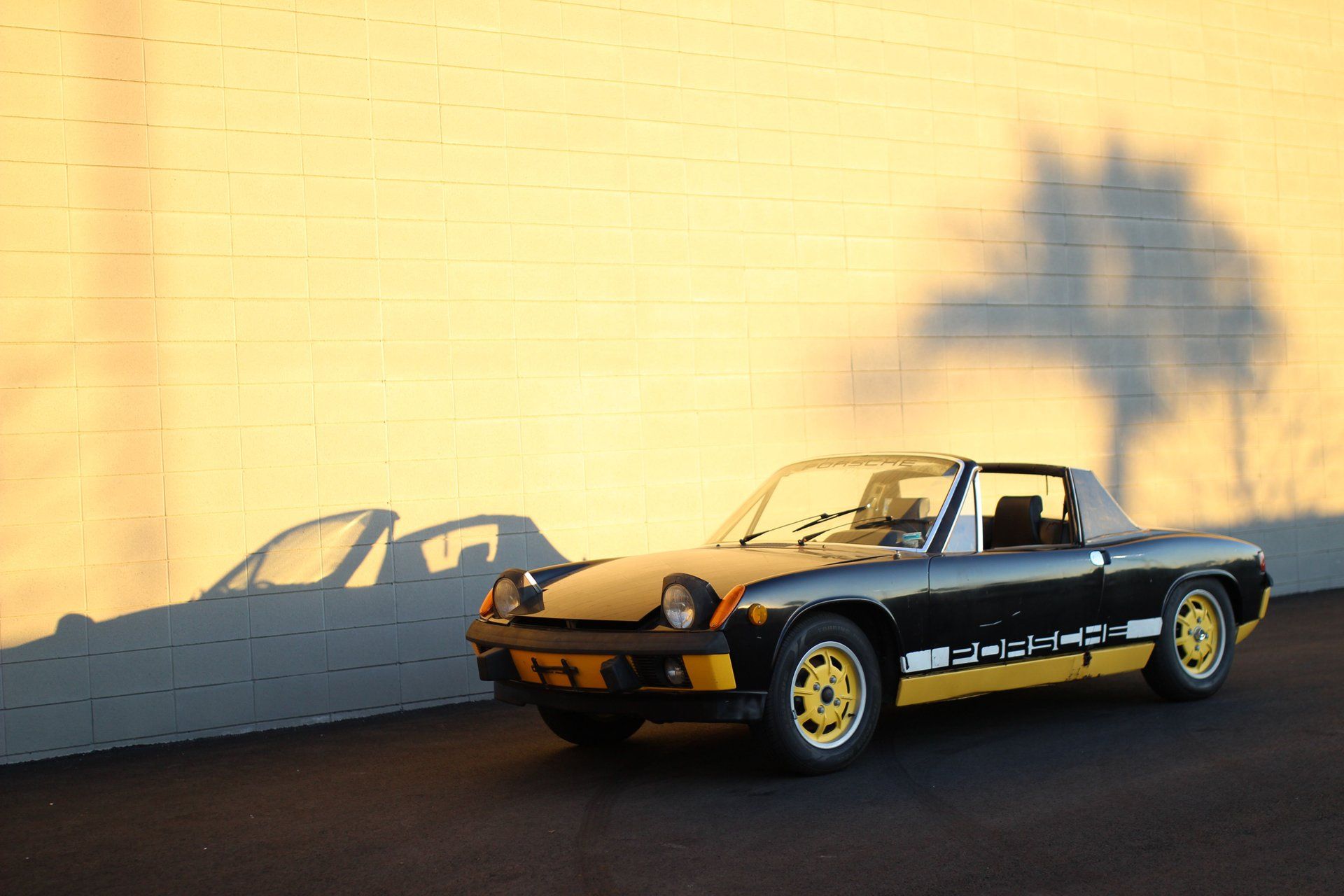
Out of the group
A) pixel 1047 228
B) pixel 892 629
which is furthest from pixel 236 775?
pixel 1047 228

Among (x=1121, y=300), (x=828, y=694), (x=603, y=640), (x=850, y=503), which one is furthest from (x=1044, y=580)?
(x=1121, y=300)

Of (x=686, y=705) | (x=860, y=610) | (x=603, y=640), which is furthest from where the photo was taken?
(x=860, y=610)

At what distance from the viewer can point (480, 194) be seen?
841cm

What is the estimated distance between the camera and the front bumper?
5109 millimetres

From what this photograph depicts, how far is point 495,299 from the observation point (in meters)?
8.42

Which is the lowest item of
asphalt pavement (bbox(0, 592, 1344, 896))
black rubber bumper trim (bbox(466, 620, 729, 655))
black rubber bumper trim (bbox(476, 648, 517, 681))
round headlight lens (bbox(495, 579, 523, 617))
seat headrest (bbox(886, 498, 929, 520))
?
asphalt pavement (bbox(0, 592, 1344, 896))

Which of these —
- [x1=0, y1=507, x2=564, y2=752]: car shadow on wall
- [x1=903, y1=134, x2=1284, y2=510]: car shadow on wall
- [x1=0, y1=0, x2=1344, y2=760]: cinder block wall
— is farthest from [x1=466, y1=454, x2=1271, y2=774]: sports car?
[x1=903, y1=134, x2=1284, y2=510]: car shadow on wall

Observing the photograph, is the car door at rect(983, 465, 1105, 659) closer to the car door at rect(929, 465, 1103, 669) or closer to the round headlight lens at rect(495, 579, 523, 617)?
the car door at rect(929, 465, 1103, 669)

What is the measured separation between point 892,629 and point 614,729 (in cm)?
161

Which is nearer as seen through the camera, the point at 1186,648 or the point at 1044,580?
the point at 1044,580

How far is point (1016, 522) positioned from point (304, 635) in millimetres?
4338

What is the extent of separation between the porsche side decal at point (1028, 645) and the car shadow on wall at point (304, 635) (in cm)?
334

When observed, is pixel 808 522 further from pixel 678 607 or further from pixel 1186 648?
pixel 1186 648

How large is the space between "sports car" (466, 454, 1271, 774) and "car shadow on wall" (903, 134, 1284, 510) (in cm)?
354
